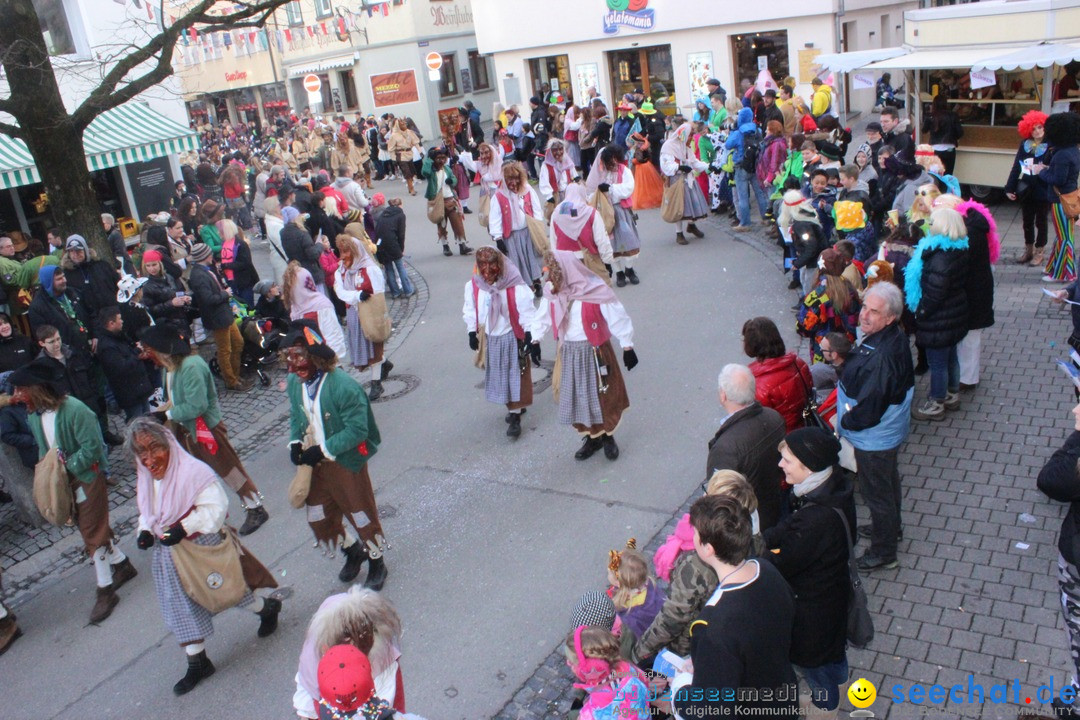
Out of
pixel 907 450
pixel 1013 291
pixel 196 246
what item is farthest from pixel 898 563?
pixel 196 246

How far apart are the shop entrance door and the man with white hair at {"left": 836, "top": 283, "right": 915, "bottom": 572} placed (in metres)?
19.5

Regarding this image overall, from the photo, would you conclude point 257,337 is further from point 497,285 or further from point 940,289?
point 940,289

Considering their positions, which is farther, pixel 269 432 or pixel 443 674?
pixel 269 432

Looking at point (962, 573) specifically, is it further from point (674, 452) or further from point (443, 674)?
point (443, 674)

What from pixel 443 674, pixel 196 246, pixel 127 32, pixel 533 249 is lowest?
pixel 443 674

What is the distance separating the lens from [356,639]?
135 inches

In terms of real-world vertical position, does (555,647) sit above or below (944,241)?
below

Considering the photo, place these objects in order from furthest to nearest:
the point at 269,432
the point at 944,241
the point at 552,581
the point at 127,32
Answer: the point at 127,32 → the point at 269,432 → the point at 944,241 → the point at 552,581

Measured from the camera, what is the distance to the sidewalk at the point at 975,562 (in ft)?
14.4

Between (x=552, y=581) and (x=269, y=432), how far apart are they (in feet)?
15.1

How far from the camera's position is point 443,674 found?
501 centimetres

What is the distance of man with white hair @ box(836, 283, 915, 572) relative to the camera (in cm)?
498

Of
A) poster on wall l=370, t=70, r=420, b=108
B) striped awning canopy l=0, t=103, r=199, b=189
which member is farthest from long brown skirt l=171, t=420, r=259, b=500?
poster on wall l=370, t=70, r=420, b=108

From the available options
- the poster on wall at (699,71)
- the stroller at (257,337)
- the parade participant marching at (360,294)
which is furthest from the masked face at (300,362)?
the poster on wall at (699,71)
